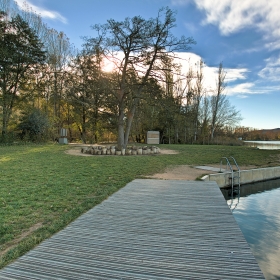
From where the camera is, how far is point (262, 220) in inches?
154

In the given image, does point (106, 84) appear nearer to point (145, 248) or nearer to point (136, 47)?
point (136, 47)

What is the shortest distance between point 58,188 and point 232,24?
10038 millimetres

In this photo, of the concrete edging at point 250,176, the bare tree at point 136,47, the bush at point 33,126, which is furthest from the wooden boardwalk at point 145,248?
the bush at point 33,126

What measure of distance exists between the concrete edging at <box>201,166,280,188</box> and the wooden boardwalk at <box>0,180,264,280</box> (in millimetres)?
2724

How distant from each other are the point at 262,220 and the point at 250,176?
10.2ft

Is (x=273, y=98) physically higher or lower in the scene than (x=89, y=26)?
lower

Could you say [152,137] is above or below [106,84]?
below

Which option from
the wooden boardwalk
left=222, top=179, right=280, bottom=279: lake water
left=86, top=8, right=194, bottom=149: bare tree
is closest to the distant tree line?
left=86, top=8, right=194, bottom=149: bare tree

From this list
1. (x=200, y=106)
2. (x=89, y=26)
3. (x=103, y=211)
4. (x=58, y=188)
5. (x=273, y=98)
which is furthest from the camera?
(x=200, y=106)

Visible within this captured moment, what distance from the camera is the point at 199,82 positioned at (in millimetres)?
21594

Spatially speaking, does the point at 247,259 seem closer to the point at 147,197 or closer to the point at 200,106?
the point at 147,197

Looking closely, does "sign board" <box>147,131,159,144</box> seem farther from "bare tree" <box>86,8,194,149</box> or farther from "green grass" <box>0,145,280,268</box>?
"green grass" <box>0,145,280,268</box>

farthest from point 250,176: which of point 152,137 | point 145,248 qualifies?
point 152,137

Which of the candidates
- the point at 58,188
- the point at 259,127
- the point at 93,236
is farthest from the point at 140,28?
the point at 259,127
